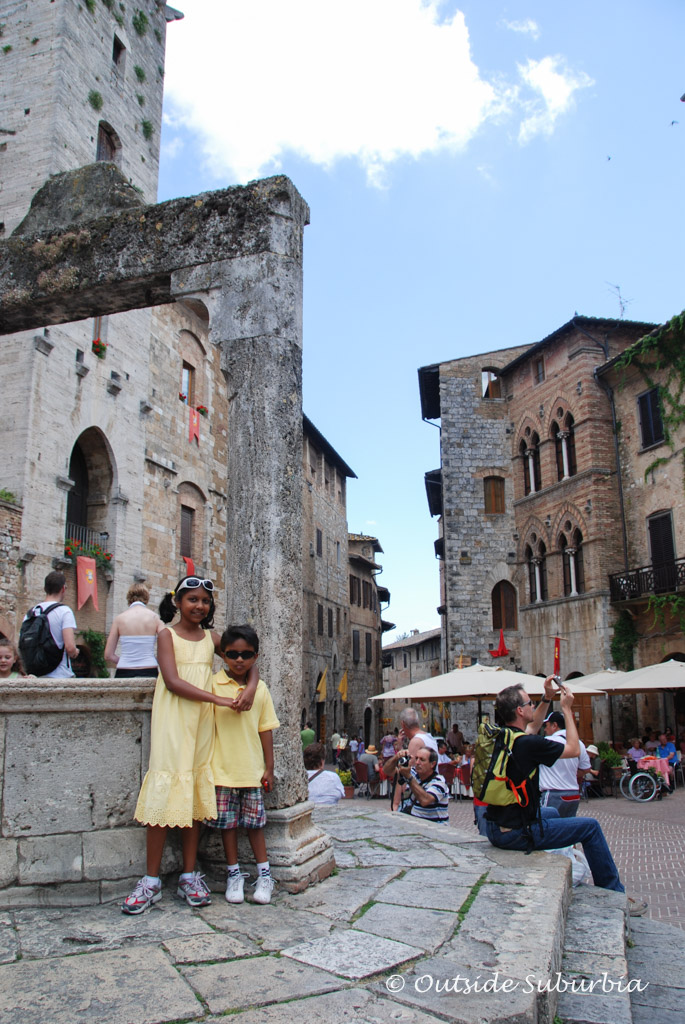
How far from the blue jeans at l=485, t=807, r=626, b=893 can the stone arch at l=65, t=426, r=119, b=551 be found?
1412cm

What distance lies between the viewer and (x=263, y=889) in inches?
154

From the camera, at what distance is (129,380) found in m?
18.7

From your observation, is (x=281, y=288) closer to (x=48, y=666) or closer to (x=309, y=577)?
(x=48, y=666)

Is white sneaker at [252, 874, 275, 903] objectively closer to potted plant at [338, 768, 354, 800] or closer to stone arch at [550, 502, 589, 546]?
potted plant at [338, 768, 354, 800]

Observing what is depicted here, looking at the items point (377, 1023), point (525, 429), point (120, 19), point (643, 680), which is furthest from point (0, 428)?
point (525, 429)

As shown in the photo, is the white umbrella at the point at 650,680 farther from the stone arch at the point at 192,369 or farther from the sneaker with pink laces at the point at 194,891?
the sneaker with pink laces at the point at 194,891

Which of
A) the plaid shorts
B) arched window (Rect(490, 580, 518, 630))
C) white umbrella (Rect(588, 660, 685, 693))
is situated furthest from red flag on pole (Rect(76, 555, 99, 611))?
arched window (Rect(490, 580, 518, 630))

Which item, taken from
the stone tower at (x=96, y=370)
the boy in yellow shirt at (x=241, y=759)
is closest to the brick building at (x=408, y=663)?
the stone tower at (x=96, y=370)

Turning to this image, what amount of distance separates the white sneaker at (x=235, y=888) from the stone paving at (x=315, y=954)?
0.05 meters

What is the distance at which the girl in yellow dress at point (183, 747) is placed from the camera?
12.6ft

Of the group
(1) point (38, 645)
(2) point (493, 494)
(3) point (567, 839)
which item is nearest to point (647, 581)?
(2) point (493, 494)

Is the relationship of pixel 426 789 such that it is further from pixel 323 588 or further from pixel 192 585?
pixel 323 588

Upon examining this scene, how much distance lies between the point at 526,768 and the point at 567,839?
0.66 m

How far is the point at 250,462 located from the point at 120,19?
1857 centimetres
